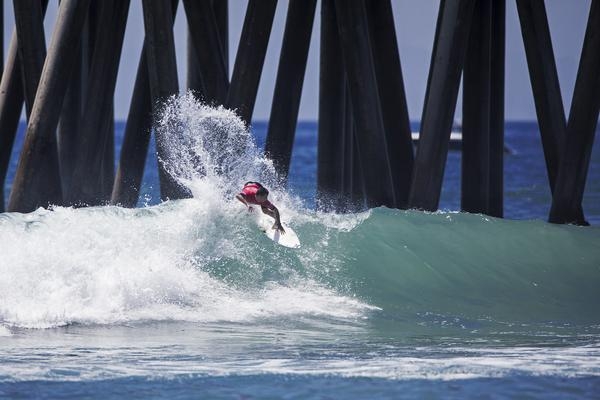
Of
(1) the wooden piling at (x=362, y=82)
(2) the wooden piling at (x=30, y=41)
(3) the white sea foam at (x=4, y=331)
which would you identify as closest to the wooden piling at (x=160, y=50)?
(2) the wooden piling at (x=30, y=41)

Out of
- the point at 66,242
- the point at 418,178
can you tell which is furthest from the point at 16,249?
the point at 418,178

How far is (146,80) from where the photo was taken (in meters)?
17.0

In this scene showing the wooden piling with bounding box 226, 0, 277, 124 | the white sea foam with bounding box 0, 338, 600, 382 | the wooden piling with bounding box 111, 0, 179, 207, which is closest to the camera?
the white sea foam with bounding box 0, 338, 600, 382

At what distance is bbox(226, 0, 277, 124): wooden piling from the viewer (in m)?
15.1

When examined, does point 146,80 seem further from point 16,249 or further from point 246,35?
point 16,249

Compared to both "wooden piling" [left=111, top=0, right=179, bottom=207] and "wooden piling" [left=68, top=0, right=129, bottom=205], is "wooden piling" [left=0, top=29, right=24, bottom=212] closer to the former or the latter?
"wooden piling" [left=68, top=0, right=129, bottom=205]

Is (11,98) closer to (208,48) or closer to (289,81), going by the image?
(208,48)

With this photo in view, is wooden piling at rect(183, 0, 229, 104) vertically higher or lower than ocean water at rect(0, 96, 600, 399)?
higher

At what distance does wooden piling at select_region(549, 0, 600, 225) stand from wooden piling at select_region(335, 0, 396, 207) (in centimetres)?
231

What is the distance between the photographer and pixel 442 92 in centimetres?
1479

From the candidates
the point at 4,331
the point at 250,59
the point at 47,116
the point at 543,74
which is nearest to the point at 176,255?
the point at 47,116

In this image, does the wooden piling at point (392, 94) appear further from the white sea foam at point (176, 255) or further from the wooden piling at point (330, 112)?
the white sea foam at point (176, 255)

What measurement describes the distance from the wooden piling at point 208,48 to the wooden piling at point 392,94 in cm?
217

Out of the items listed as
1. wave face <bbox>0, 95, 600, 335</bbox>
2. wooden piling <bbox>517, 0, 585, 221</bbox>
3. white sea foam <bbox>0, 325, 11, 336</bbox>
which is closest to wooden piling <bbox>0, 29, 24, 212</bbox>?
wave face <bbox>0, 95, 600, 335</bbox>
